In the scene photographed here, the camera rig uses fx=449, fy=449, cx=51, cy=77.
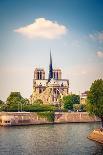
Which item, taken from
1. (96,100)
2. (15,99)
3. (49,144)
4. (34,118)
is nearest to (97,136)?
(49,144)

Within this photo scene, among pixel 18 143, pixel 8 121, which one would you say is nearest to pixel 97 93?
pixel 18 143

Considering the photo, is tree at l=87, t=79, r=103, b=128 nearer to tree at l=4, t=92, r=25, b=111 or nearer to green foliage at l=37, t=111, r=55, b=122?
green foliage at l=37, t=111, r=55, b=122

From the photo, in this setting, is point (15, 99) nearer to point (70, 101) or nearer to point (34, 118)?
point (34, 118)

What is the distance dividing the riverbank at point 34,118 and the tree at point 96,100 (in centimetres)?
4115

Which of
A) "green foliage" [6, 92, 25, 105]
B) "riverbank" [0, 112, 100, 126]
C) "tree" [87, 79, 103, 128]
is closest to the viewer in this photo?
"tree" [87, 79, 103, 128]

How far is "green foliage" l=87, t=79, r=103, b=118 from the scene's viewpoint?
86500mm

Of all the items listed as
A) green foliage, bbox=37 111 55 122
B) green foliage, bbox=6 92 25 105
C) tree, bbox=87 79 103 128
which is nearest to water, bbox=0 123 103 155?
tree, bbox=87 79 103 128

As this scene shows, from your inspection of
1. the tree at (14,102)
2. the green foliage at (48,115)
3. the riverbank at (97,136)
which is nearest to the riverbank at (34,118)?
the green foliage at (48,115)

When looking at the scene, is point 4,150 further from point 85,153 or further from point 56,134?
point 56,134

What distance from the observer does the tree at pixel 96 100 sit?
3406 inches

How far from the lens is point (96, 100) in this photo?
88438mm

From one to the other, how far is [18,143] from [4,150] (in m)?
9.37

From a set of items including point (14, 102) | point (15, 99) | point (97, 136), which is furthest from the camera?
point (15, 99)

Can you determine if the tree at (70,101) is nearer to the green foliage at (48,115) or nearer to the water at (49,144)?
the green foliage at (48,115)
